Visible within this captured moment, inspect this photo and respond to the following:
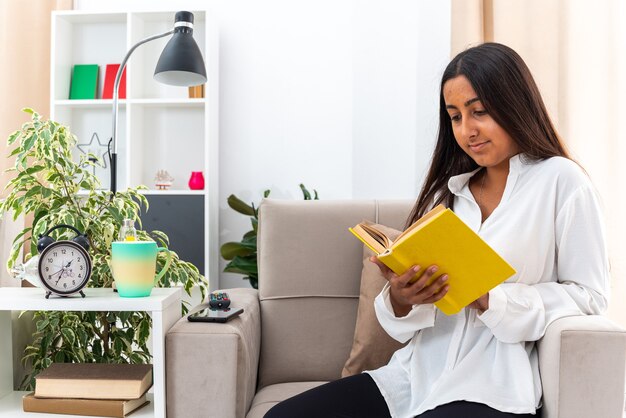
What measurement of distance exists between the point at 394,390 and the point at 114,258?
79 centimetres

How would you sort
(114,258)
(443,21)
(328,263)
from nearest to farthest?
(114,258)
(328,263)
(443,21)

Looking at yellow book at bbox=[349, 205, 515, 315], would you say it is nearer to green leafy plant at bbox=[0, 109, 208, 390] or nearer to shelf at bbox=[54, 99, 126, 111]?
green leafy plant at bbox=[0, 109, 208, 390]

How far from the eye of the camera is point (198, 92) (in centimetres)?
321

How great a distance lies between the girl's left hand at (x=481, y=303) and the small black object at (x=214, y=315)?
64 centimetres

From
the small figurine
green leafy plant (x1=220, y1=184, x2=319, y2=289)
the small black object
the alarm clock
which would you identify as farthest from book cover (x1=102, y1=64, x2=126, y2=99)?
the small black object

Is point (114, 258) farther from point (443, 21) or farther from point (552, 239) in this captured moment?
point (443, 21)

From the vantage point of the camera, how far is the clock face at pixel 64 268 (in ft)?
5.27

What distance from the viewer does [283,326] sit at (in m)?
1.93

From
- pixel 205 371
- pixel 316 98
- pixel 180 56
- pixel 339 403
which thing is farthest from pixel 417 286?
pixel 316 98

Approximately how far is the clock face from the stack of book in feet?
0.79

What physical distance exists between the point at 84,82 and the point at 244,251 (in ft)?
4.28

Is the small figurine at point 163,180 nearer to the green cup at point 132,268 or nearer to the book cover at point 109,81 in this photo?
the book cover at point 109,81

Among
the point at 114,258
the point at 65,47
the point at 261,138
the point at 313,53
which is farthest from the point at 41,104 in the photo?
the point at 114,258

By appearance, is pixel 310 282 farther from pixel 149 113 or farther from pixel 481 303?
pixel 149 113
